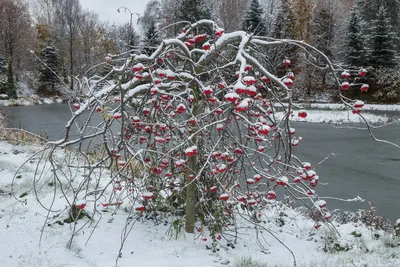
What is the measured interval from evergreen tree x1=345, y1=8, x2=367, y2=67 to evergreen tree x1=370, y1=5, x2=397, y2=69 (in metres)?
0.62

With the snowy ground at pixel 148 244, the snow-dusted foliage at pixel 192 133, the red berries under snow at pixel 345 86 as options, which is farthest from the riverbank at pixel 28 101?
the red berries under snow at pixel 345 86

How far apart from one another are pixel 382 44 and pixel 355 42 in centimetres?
162

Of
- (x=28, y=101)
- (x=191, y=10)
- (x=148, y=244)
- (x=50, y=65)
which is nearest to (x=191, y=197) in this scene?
(x=148, y=244)

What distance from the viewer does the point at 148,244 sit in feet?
8.95

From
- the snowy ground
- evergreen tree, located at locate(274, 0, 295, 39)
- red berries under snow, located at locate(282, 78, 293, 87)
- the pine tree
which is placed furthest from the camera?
the pine tree

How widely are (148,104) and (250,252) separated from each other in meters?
1.59

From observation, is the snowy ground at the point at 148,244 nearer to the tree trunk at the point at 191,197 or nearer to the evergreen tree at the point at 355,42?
the tree trunk at the point at 191,197

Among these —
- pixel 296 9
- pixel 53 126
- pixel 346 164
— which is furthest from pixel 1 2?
pixel 346 164

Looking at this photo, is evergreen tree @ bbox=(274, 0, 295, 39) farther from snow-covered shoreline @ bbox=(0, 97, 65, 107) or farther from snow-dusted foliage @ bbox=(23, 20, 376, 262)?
snow-covered shoreline @ bbox=(0, 97, 65, 107)

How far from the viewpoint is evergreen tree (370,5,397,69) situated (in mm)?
20781

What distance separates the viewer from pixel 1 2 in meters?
21.5

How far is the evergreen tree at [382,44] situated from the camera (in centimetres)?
2078

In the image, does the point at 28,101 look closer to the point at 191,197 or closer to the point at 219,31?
the point at 191,197

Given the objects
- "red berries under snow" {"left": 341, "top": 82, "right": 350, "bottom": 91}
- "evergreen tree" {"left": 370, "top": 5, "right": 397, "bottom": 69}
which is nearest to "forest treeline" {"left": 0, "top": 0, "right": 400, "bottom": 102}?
"evergreen tree" {"left": 370, "top": 5, "right": 397, "bottom": 69}
